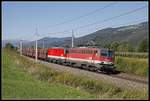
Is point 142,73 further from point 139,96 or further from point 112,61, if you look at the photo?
point 139,96

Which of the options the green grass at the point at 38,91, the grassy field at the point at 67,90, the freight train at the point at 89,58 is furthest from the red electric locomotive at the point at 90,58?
the green grass at the point at 38,91

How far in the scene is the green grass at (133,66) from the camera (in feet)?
121

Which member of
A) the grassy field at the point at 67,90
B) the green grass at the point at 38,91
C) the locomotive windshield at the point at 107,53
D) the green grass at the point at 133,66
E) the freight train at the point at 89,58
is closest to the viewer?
the green grass at the point at 38,91

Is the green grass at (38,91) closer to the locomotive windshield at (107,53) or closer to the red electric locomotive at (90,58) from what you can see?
the red electric locomotive at (90,58)

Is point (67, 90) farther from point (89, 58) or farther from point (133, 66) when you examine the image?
point (89, 58)

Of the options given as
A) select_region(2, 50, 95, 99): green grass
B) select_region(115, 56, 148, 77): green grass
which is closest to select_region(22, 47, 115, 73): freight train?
select_region(115, 56, 148, 77): green grass

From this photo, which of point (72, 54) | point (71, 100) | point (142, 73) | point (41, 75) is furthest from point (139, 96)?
point (72, 54)

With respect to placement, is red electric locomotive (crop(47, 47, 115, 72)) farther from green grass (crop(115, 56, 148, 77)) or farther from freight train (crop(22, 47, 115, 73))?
green grass (crop(115, 56, 148, 77))

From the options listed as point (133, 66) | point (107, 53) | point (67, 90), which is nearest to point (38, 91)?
point (67, 90)

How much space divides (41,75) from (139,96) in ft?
40.6

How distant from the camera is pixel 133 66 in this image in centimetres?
3975

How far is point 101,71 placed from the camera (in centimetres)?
4175

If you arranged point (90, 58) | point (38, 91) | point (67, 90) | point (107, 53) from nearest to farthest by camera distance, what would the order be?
point (38, 91)
point (67, 90)
point (107, 53)
point (90, 58)

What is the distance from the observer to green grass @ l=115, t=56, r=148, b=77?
121 feet
